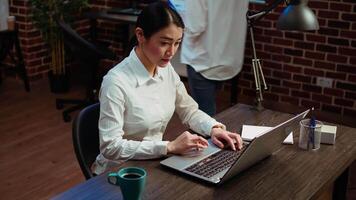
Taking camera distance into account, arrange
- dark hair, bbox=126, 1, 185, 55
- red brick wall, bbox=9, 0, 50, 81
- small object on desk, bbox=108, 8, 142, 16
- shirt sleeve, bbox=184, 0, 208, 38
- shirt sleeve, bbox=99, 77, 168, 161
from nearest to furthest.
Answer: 1. shirt sleeve, bbox=99, 77, 168, 161
2. dark hair, bbox=126, 1, 185, 55
3. shirt sleeve, bbox=184, 0, 208, 38
4. small object on desk, bbox=108, 8, 142, 16
5. red brick wall, bbox=9, 0, 50, 81

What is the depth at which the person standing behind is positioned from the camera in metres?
2.99

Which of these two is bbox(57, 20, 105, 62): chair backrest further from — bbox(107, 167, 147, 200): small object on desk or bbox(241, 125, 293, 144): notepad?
bbox(107, 167, 147, 200): small object on desk

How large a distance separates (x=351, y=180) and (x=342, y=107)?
1.20 meters

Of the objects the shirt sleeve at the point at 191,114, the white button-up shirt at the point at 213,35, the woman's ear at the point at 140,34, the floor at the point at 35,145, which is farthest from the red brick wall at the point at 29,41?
the woman's ear at the point at 140,34

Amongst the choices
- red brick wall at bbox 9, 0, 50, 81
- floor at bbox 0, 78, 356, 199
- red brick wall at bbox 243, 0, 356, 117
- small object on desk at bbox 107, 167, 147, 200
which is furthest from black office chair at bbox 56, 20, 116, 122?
small object on desk at bbox 107, 167, 147, 200

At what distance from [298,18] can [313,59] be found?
261 cm

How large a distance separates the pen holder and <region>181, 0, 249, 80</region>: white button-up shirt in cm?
114

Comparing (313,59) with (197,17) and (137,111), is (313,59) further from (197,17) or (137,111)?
(137,111)

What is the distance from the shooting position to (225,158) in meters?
1.82

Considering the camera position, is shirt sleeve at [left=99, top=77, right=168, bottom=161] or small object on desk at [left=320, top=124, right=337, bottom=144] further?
small object on desk at [left=320, top=124, right=337, bottom=144]

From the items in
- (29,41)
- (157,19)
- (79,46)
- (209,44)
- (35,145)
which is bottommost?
(35,145)

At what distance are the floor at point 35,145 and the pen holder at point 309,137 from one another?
139cm

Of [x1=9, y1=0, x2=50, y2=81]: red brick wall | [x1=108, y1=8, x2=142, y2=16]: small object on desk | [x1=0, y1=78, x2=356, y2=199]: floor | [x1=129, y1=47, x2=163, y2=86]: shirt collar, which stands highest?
[x1=129, y1=47, x2=163, y2=86]: shirt collar

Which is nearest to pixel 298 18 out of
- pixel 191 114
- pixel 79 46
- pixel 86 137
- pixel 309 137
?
pixel 309 137
